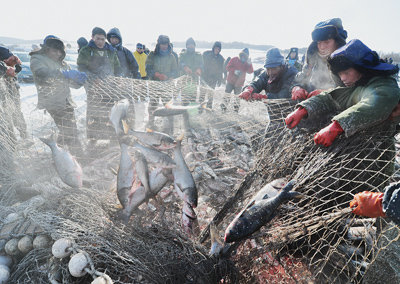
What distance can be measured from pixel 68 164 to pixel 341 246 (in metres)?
4.47

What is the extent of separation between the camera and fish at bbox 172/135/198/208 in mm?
3230

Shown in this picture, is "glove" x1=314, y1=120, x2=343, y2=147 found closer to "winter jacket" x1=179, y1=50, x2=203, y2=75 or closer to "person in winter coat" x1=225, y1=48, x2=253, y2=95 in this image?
"person in winter coat" x1=225, y1=48, x2=253, y2=95

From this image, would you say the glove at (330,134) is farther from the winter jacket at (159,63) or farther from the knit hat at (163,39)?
the knit hat at (163,39)

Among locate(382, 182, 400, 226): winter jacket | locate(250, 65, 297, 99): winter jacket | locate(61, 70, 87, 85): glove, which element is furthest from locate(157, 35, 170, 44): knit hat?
locate(382, 182, 400, 226): winter jacket

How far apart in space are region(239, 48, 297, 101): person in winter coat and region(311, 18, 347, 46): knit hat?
1095mm

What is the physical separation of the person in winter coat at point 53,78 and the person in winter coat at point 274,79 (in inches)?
156

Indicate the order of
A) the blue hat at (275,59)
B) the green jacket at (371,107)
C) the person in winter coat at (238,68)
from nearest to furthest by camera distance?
the green jacket at (371,107), the blue hat at (275,59), the person in winter coat at (238,68)

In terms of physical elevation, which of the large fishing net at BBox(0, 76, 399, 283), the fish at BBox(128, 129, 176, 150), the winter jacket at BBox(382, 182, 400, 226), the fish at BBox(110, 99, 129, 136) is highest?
the winter jacket at BBox(382, 182, 400, 226)

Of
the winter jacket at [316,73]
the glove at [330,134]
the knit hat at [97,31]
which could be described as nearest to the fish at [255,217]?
A: the glove at [330,134]

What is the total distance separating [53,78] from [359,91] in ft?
19.3

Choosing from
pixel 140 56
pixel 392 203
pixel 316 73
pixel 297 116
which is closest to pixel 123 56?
pixel 140 56

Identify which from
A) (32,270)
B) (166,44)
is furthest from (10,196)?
(166,44)

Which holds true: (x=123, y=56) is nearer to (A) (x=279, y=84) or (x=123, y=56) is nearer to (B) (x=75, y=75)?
(B) (x=75, y=75)

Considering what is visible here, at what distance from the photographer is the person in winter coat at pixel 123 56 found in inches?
254
